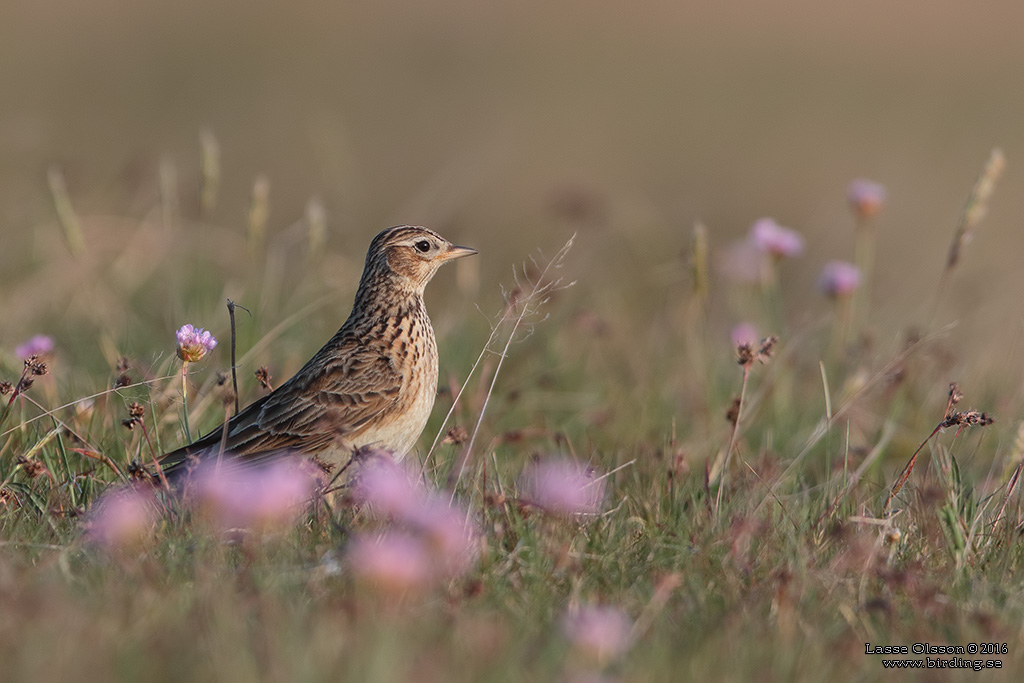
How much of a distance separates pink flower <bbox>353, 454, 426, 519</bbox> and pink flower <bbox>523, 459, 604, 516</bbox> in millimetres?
397

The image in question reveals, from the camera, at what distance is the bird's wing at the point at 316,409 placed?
543 centimetres

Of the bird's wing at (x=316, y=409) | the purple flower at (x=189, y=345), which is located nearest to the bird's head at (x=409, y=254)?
the bird's wing at (x=316, y=409)

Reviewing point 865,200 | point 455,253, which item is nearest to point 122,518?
point 455,253

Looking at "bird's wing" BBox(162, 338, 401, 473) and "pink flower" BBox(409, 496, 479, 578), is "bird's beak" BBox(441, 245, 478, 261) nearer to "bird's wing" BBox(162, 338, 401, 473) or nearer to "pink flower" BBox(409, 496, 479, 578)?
"bird's wing" BBox(162, 338, 401, 473)

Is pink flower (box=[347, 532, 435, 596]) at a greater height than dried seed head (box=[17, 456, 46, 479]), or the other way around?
pink flower (box=[347, 532, 435, 596])

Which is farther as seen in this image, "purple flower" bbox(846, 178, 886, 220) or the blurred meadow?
"purple flower" bbox(846, 178, 886, 220)

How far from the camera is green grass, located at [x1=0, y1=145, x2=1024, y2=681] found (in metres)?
3.30

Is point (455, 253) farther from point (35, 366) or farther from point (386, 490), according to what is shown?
point (386, 490)

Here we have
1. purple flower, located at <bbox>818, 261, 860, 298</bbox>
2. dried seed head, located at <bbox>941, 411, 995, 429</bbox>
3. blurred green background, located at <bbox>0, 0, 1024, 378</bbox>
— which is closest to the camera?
dried seed head, located at <bbox>941, 411, 995, 429</bbox>

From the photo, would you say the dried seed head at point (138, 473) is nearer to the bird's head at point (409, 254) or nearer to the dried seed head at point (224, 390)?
the dried seed head at point (224, 390)

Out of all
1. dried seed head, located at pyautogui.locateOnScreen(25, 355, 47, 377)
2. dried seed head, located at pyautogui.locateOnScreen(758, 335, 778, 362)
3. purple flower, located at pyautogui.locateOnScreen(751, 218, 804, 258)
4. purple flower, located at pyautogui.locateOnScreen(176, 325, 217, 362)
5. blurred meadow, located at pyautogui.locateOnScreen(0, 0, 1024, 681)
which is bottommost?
blurred meadow, located at pyautogui.locateOnScreen(0, 0, 1024, 681)

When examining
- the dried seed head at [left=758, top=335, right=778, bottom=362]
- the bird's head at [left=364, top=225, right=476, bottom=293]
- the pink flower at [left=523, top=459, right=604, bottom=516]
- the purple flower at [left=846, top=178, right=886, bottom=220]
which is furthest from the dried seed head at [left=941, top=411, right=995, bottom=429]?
the purple flower at [left=846, top=178, right=886, bottom=220]

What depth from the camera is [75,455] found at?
210 inches

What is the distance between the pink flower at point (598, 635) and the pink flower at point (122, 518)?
48.5 inches
